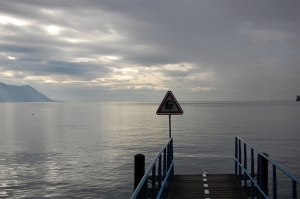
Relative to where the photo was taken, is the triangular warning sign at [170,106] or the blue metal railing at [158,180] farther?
the triangular warning sign at [170,106]

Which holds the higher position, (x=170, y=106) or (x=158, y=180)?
(x=170, y=106)

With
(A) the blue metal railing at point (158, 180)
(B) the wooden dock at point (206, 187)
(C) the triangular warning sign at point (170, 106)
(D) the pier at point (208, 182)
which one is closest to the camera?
(A) the blue metal railing at point (158, 180)

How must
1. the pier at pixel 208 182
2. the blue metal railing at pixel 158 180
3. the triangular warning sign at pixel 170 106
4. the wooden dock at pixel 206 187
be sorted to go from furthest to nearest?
the triangular warning sign at pixel 170 106
the wooden dock at pixel 206 187
the pier at pixel 208 182
the blue metal railing at pixel 158 180

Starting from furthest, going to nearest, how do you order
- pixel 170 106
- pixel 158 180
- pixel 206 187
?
1. pixel 170 106
2. pixel 206 187
3. pixel 158 180

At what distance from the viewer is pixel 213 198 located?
816 cm

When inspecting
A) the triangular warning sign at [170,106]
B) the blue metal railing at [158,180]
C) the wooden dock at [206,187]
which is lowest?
the wooden dock at [206,187]

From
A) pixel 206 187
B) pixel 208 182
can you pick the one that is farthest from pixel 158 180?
pixel 208 182

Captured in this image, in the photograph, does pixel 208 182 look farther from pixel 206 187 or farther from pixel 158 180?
pixel 158 180

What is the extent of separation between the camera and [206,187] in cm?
924

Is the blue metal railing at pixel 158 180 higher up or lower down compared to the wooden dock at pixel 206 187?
higher up

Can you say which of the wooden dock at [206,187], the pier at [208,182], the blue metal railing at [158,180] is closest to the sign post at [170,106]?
the pier at [208,182]

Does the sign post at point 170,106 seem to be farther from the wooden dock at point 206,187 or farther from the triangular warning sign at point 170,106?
the wooden dock at point 206,187

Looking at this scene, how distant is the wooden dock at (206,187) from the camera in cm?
847

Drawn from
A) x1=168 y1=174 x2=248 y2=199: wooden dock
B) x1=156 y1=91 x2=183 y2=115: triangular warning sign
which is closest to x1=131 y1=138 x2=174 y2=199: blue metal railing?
x1=168 y1=174 x2=248 y2=199: wooden dock
